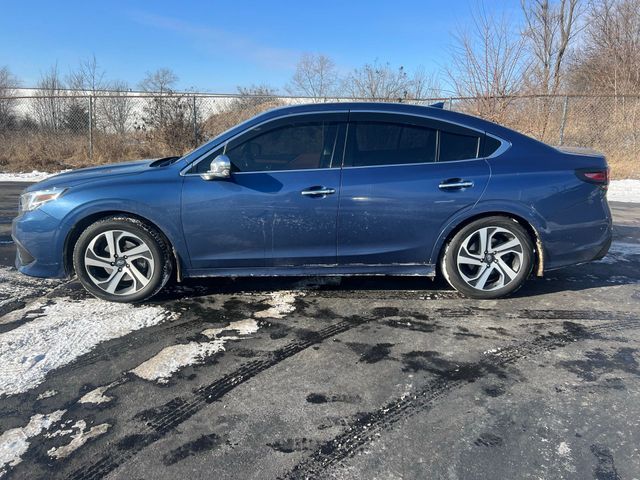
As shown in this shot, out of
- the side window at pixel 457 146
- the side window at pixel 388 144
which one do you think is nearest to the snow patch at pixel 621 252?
the side window at pixel 457 146

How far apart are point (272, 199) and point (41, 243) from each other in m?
1.91

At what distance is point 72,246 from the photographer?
13.0 feet

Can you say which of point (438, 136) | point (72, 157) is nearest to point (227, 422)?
point (438, 136)

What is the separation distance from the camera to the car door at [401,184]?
12.7 ft

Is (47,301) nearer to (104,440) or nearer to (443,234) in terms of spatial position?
(104,440)

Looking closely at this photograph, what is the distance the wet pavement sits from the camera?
2186 mm

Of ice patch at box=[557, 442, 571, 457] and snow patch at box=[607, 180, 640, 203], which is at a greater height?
snow patch at box=[607, 180, 640, 203]

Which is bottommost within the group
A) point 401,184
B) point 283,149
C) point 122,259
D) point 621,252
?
point 621,252

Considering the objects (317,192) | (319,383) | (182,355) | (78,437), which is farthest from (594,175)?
(78,437)

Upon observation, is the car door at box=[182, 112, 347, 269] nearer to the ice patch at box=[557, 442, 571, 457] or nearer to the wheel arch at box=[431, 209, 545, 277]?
the wheel arch at box=[431, 209, 545, 277]

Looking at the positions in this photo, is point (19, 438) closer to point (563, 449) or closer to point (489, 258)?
point (563, 449)

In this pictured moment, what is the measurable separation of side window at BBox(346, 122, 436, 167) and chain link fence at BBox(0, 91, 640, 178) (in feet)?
34.3

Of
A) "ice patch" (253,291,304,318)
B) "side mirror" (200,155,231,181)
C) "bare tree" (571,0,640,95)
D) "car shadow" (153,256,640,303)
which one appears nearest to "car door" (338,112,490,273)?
"car shadow" (153,256,640,303)

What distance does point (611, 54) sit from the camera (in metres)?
17.9
